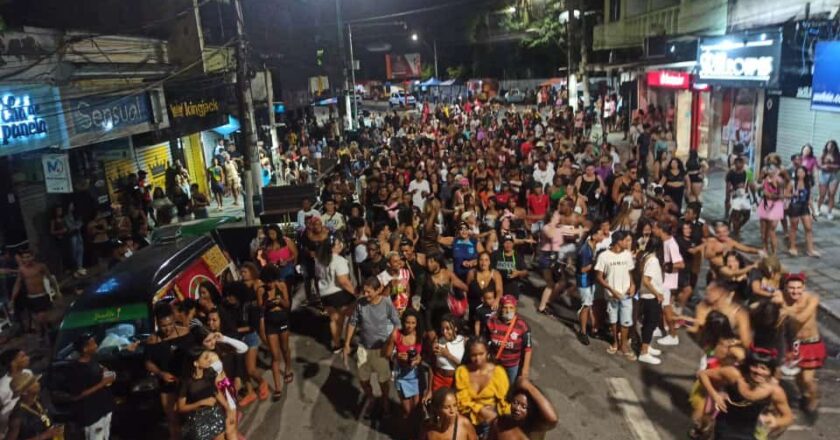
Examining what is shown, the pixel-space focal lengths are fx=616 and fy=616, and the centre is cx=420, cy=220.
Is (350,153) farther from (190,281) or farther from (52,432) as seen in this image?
(52,432)

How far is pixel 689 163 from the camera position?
12.5m

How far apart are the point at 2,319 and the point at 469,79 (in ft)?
180

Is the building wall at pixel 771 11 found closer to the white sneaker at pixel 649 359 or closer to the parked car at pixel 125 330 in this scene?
the white sneaker at pixel 649 359

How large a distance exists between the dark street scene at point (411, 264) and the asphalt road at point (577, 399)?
4cm

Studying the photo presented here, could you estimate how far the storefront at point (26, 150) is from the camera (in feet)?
35.6

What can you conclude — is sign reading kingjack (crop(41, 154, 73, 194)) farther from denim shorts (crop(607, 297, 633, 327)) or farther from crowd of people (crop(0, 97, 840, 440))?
denim shorts (crop(607, 297, 633, 327))

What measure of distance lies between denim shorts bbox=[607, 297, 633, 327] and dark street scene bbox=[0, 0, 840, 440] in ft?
0.10

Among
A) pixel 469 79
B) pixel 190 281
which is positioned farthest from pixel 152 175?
pixel 469 79

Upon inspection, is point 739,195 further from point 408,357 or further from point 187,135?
point 187,135

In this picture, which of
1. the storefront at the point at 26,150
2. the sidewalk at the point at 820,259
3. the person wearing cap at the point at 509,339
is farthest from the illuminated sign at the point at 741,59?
the storefront at the point at 26,150

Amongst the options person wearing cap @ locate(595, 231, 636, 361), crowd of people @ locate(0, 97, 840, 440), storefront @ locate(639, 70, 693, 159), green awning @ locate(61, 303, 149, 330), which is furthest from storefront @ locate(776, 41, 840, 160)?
green awning @ locate(61, 303, 149, 330)

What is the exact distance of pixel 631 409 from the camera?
668 cm

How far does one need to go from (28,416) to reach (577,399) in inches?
219

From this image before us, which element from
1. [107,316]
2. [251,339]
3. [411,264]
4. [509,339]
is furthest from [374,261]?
[107,316]
